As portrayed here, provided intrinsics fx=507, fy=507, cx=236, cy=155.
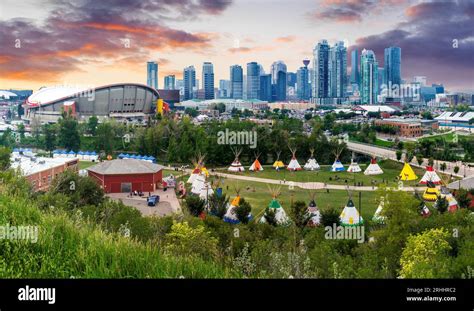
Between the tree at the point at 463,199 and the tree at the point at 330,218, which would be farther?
the tree at the point at 463,199

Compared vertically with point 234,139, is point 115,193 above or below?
below

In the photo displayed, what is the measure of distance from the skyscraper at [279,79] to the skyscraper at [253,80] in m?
1.07

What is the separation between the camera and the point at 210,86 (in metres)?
30.6

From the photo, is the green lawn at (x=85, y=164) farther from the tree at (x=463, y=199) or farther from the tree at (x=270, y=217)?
the tree at (x=463, y=199)

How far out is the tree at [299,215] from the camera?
7.50 m

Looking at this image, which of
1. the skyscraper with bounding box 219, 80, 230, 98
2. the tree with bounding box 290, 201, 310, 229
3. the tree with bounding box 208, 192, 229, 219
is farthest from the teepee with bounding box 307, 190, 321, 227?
the skyscraper with bounding box 219, 80, 230, 98

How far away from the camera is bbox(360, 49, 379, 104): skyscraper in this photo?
29.1m

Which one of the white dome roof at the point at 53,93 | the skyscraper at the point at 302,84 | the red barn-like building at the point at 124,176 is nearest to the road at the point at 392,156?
the red barn-like building at the point at 124,176

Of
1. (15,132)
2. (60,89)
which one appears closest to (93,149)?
(15,132)

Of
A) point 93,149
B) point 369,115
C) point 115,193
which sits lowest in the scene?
point 115,193

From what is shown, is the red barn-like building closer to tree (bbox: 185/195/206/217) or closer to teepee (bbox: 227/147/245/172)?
tree (bbox: 185/195/206/217)

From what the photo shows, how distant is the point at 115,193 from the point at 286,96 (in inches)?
1014
